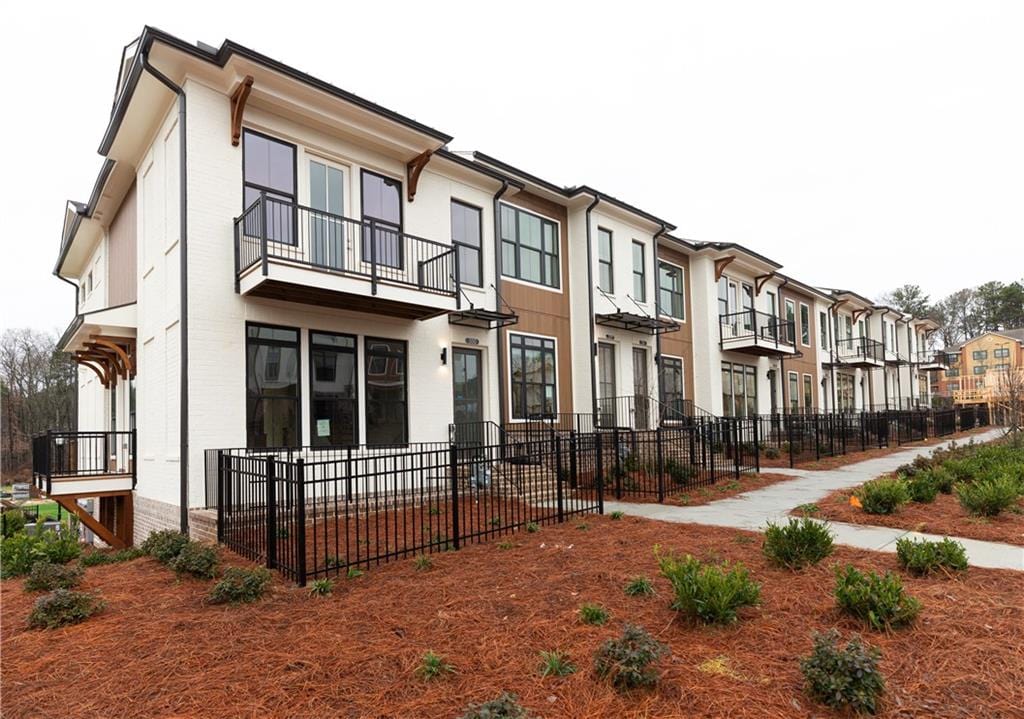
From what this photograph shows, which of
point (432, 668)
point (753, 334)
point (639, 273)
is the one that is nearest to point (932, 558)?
point (432, 668)

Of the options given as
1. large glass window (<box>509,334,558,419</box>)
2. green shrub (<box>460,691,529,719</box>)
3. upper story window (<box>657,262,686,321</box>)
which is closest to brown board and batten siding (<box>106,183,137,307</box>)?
large glass window (<box>509,334,558,419</box>)

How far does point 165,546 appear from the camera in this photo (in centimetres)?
711

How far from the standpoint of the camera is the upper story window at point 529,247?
14664 mm

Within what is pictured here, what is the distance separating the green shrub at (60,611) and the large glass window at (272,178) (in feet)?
19.8

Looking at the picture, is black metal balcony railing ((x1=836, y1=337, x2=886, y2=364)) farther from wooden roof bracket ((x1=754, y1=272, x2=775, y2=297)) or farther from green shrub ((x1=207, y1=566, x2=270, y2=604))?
green shrub ((x1=207, y1=566, x2=270, y2=604))

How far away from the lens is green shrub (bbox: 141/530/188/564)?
6.95 m

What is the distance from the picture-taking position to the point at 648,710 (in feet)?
10.1

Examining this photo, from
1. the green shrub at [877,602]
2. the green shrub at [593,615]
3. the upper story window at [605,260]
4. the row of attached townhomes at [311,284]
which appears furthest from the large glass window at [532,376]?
the green shrub at [877,602]

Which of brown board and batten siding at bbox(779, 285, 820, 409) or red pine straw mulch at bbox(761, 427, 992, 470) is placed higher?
brown board and batten siding at bbox(779, 285, 820, 409)

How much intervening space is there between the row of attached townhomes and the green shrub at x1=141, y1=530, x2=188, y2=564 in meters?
1.02

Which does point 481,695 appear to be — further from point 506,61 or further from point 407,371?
point 506,61

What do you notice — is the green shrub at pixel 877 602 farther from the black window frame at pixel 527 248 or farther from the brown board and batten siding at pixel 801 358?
the brown board and batten siding at pixel 801 358

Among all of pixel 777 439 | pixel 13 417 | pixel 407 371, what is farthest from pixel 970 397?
pixel 13 417

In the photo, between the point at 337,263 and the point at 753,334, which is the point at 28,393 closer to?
the point at 337,263
